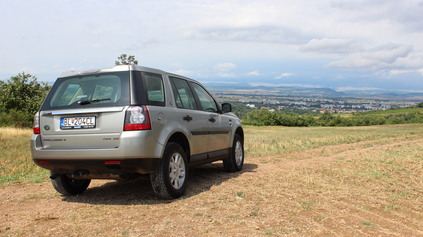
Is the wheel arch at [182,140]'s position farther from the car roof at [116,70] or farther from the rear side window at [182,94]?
the car roof at [116,70]

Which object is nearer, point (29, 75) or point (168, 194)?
point (168, 194)

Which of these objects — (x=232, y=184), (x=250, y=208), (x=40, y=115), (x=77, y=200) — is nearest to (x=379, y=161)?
(x=232, y=184)

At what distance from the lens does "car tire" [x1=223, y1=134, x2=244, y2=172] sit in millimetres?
8062

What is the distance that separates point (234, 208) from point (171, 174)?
43.5 inches

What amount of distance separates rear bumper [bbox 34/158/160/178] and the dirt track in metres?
0.48

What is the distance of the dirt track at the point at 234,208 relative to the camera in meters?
4.16

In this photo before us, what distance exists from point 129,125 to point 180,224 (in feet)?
A: 4.80

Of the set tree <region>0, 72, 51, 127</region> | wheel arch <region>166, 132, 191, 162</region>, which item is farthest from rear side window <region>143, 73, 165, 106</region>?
tree <region>0, 72, 51, 127</region>

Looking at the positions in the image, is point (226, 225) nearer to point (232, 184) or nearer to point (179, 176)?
point (179, 176)

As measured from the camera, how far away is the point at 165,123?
5.45 metres

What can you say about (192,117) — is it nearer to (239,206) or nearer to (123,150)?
(123,150)

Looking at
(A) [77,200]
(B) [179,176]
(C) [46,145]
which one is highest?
(C) [46,145]

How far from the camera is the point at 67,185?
19.9 ft

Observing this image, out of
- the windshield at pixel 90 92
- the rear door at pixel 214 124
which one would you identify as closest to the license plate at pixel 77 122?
the windshield at pixel 90 92
